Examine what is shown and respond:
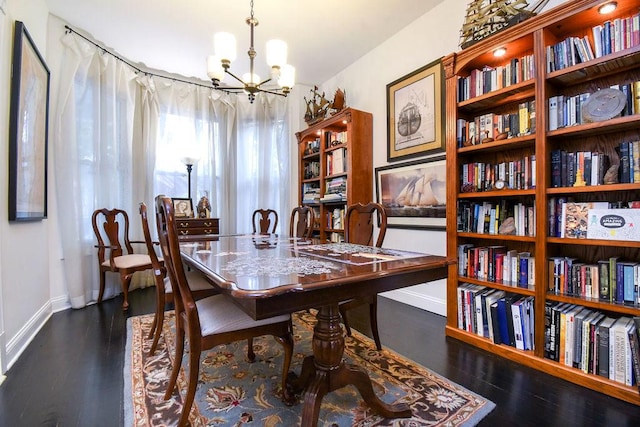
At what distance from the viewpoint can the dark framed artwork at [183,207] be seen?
3535mm

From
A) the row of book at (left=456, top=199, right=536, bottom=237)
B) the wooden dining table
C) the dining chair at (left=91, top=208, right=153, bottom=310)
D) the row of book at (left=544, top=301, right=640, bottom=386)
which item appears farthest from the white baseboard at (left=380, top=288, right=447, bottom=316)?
the dining chair at (left=91, top=208, right=153, bottom=310)

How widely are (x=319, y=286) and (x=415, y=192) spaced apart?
2196mm

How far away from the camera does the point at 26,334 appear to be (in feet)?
6.59

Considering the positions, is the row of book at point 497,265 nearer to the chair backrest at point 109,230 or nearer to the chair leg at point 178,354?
the chair leg at point 178,354

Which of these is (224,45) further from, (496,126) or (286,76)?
(496,126)

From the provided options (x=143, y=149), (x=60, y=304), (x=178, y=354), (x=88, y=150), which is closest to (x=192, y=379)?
(x=178, y=354)

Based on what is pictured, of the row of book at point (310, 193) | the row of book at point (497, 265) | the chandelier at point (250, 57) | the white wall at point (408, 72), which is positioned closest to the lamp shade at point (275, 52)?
the chandelier at point (250, 57)

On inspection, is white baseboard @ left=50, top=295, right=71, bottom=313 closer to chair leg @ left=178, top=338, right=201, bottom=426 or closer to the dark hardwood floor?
the dark hardwood floor

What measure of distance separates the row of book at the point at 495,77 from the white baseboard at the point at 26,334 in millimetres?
3365

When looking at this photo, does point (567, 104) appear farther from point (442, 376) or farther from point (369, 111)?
point (369, 111)

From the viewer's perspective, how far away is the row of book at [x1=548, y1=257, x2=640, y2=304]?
148 centimetres

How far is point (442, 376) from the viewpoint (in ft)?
5.33

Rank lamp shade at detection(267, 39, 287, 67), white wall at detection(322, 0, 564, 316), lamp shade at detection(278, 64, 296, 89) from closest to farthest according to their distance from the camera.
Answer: lamp shade at detection(267, 39, 287, 67) → lamp shade at detection(278, 64, 296, 89) → white wall at detection(322, 0, 564, 316)

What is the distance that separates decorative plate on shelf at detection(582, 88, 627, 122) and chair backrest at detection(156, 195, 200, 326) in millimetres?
2149
